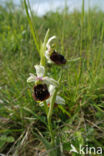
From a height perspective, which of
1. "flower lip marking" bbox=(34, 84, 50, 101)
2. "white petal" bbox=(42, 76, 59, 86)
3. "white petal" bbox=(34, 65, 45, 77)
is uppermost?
"white petal" bbox=(34, 65, 45, 77)

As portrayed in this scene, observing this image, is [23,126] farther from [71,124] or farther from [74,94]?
[74,94]

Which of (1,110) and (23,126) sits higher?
(1,110)

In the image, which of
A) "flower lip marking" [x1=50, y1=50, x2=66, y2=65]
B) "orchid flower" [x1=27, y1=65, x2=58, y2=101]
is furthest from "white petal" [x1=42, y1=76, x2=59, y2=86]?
"flower lip marking" [x1=50, y1=50, x2=66, y2=65]

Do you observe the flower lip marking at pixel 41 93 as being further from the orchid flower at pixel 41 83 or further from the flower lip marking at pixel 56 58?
the flower lip marking at pixel 56 58

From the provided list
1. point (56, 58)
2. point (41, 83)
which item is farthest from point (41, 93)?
point (56, 58)

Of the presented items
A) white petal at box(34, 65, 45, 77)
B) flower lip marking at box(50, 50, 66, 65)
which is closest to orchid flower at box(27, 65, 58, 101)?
white petal at box(34, 65, 45, 77)

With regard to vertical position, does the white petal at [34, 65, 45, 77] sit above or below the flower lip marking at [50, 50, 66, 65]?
below

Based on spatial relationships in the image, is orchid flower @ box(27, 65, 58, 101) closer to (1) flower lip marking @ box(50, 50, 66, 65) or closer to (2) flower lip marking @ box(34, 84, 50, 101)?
(2) flower lip marking @ box(34, 84, 50, 101)

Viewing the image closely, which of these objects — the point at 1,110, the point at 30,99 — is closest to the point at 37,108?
the point at 30,99
